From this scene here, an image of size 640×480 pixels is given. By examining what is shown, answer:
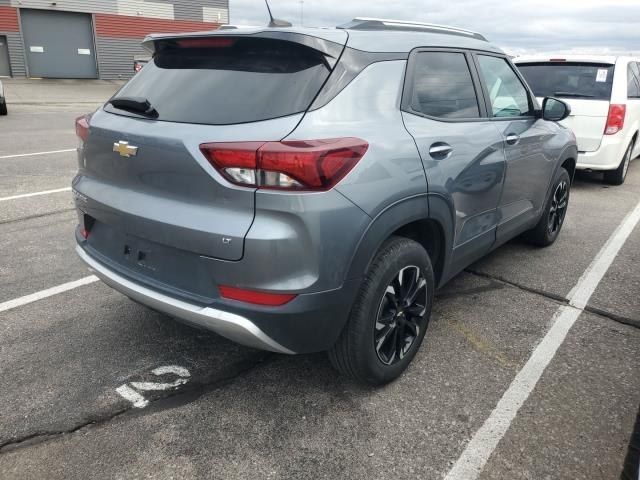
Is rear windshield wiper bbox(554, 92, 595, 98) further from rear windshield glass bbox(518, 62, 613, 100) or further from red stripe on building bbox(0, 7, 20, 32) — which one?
red stripe on building bbox(0, 7, 20, 32)

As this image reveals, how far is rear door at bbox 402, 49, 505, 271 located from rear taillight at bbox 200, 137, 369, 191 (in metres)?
0.62

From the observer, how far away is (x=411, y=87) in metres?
2.69

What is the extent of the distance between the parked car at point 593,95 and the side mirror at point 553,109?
3.29 m

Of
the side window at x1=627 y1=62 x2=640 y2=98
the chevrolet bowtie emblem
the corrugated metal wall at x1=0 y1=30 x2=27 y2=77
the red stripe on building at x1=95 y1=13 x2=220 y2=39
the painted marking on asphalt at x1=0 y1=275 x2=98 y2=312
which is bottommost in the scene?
the corrugated metal wall at x1=0 y1=30 x2=27 y2=77

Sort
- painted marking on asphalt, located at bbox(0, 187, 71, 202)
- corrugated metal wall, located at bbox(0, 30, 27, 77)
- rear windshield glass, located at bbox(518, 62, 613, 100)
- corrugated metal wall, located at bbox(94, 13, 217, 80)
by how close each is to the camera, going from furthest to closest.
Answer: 1. corrugated metal wall, located at bbox(94, 13, 217, 80)
2. corrugated metal wall, located at bbox(0, 30, 27, 77)
3. rear windshield glass, located at bbox(518, 62, 613, 100)
4. painted marking on asphalt, located at bbox(0, 187, 71, 202)

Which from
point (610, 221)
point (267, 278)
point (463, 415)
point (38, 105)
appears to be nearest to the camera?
point (267, 278)

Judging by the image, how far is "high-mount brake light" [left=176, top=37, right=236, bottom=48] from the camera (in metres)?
2.49

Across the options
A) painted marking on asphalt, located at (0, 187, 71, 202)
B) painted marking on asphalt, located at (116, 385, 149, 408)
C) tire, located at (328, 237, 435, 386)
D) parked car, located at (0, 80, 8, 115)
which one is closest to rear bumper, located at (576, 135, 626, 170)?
tire, located at (328, 237, 435, 386)

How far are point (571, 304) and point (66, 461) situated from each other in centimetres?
327

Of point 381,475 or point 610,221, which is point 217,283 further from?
point 610,221

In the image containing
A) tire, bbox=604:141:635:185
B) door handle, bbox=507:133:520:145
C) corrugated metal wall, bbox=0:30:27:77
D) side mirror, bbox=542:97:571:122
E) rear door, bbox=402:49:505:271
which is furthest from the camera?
corrugated metal wall, bbox=0:30:27:77

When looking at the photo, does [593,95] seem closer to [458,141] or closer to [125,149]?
[458,141]

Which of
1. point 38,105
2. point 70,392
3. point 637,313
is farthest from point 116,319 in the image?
point 38,105

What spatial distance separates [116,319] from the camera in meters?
3.41
